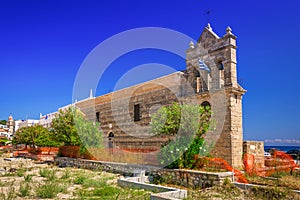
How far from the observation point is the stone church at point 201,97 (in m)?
11.6

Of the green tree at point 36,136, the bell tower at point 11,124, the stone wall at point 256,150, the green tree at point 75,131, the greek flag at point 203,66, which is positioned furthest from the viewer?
the bell tower at point 11,124

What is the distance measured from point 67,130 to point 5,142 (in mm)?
29743

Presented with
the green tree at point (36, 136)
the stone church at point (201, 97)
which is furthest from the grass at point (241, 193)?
the green tree at point (36, 136)

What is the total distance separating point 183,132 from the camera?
31.0ft

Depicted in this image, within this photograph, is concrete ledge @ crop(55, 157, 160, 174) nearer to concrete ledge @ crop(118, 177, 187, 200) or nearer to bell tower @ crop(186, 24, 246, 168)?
concrete ledge @ crop(118, 177, 187, 200)

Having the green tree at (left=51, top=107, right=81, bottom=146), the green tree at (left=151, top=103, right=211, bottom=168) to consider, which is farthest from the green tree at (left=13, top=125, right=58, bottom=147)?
the green tree at (left=151, top=103, right=211, bottom=168)

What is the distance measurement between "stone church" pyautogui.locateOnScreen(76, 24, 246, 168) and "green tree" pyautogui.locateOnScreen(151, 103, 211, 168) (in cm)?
69

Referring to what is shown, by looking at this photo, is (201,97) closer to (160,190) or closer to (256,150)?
(256,150)

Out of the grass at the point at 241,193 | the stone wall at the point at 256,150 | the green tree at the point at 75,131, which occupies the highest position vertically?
the green tree at the point at 75,131

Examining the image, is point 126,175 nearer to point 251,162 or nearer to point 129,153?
point 129,153

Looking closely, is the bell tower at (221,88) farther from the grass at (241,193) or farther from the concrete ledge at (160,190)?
the concrete ledge at (160,190)

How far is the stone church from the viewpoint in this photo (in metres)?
11.6

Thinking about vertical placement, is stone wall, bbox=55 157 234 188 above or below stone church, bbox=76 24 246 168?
below

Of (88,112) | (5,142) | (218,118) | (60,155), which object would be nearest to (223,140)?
(218,118)
